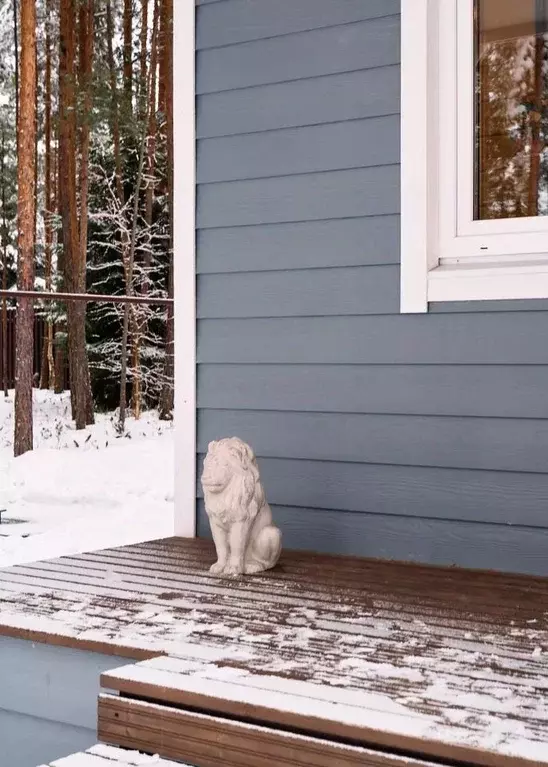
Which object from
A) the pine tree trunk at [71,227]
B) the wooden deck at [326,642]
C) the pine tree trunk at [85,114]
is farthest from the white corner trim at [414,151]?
the pine tree trunk at [85,114]

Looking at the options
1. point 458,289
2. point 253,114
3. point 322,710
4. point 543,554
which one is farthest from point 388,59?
point 322,710

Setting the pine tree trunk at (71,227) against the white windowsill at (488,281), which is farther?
the pine tree trunk at (71,227)

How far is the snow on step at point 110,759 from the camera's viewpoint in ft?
5.18

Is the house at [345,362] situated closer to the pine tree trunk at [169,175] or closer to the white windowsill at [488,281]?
the white windowsill at [488,281]

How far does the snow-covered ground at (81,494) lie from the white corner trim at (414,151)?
3.55 meters

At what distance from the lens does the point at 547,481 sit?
8.69ft

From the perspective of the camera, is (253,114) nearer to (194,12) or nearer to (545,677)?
(194,12)

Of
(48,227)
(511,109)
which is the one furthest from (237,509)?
(48,227)

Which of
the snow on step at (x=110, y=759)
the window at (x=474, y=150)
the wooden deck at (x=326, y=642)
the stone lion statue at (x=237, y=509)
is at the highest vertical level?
the window at (x=474, y=150)

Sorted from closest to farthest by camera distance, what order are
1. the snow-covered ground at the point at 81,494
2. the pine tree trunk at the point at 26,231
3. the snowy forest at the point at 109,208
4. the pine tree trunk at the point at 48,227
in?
the snow-covered ground at the point at 81,494 < the pine tree trunk at the point at 26,231 < the snowy forest at the point at 109,208 < the pine tree trunk at the point at 48,227

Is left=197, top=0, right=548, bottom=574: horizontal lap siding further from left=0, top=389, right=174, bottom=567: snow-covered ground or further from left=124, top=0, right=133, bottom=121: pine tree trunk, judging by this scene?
left=124, top=0, right=133, bottom=121: pine tree trunk

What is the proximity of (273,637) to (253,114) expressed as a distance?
181 cm

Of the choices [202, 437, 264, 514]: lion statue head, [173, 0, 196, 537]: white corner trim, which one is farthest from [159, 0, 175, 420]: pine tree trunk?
[202, 437, 264, 514]: lion statue head

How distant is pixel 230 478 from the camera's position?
254cm
